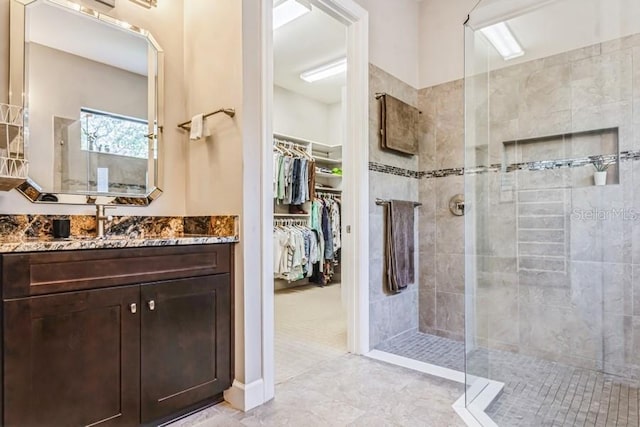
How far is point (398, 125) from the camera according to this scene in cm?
291

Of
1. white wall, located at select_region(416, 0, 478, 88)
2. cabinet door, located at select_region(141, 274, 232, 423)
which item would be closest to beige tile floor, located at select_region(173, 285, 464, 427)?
cabinet door, located at select_region(141, 274, 232, 423)

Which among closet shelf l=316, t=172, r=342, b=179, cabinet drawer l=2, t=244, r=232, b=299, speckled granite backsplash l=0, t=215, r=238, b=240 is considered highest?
closet shelf l=316, t=172, r=342, b=179

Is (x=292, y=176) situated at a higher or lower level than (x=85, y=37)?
Answer: lower

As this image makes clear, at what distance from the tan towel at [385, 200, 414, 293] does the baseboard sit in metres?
1.32

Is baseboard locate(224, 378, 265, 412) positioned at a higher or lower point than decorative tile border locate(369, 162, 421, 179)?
lower

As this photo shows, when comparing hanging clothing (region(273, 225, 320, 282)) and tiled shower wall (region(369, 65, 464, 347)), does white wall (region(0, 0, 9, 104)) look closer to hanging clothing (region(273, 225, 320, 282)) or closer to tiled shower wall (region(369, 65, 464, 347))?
tiled shower wall (region(369, 65, 464, 347))

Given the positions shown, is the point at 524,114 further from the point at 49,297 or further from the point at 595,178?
the point at 49,297

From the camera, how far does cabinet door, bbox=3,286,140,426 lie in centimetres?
127

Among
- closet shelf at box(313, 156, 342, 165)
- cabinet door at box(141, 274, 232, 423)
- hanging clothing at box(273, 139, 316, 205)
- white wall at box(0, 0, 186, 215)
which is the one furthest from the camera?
closet shelf at box(313, 156, 342, 165)

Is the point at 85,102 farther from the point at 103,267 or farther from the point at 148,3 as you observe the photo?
the point at 103,267

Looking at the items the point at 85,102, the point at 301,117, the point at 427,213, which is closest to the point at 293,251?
the point at 427,213

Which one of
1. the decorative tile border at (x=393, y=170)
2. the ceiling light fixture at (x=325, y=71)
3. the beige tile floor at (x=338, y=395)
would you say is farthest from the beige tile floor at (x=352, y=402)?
the ceiling light fixture at (x=325, y=71)

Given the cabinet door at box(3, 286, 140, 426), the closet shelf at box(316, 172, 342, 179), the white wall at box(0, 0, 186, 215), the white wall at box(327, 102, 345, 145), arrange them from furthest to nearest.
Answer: the white wall at box(327, 102, 345, 145), the closet shelf at box(316, 172, 342, 179), the white wall at box(0, 0, 186, 215), the cabinet door at box(3, 286, 140, 426)

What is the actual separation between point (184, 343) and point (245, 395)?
0.42 m
